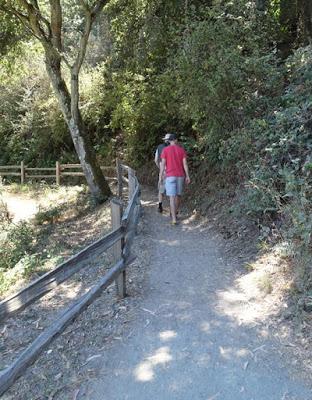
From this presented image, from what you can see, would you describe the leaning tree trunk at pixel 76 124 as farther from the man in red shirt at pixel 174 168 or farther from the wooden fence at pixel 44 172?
the wooden fence at pixel 44 172

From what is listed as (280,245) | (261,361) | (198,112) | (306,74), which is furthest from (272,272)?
(198,112)

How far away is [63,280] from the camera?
4.33 metres

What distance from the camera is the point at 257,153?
7953 mm

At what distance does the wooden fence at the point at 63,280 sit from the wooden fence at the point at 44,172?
46.1 feet

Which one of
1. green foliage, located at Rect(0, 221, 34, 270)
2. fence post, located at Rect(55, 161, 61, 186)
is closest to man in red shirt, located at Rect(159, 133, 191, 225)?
green foliage, located at Rect(0, 221, 34, 270)

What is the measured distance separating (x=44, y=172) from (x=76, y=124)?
30.9 feet

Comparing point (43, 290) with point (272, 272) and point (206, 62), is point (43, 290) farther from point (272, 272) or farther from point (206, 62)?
point (206, 62)

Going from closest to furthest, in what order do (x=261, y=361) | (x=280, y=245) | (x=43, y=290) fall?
(x=43, y=290) → (x=261, y=361) → (x=280, y=245)

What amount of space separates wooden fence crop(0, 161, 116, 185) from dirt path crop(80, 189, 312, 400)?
14.0m

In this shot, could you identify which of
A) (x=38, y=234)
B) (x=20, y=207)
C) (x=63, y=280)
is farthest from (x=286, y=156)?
(x=20, y=207)

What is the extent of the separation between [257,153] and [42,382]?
17.2 feet

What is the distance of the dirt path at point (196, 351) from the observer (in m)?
4.03

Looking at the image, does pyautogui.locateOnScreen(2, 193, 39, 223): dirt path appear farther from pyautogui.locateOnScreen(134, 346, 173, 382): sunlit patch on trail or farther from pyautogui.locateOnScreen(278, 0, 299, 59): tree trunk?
pyautogui.locateOnScreen(134, 346, 173, 382): sunlit patch on trail

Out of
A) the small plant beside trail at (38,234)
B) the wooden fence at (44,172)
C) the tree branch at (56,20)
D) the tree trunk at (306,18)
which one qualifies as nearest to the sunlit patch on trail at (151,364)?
the small plant beside trail at (38,234)
